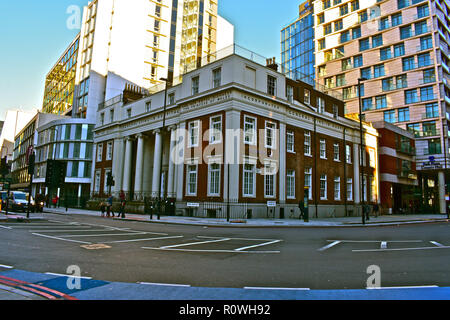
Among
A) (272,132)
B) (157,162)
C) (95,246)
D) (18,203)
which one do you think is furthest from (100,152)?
(95,246)

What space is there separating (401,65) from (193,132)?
4248cm

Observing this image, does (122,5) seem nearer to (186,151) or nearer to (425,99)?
(186,151)

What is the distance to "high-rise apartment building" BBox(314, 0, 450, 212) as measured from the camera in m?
48.5

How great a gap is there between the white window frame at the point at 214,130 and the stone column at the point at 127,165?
15821 millimetres

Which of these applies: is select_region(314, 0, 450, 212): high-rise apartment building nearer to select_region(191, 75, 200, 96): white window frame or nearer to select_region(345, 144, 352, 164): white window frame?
select_region(345, 144, 352, 164): white window frame

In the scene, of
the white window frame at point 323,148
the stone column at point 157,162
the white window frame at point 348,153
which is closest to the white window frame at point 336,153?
the white window frame at point 348,153

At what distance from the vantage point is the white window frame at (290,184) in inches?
1161

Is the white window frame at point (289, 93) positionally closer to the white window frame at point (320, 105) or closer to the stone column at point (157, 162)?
the white window frame at point (320, 105)

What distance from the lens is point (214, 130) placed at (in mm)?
27109

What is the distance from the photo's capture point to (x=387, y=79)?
53.4 m

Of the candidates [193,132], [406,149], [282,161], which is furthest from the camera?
[406,149]

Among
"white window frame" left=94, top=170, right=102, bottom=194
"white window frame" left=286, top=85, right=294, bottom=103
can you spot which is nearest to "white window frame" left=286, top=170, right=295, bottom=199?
"white window frame" left=286, top=85, right=294, bottom=103

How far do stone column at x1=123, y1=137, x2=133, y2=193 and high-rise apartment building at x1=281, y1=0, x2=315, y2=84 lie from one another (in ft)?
170

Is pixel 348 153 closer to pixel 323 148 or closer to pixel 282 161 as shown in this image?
pixel 323 148
